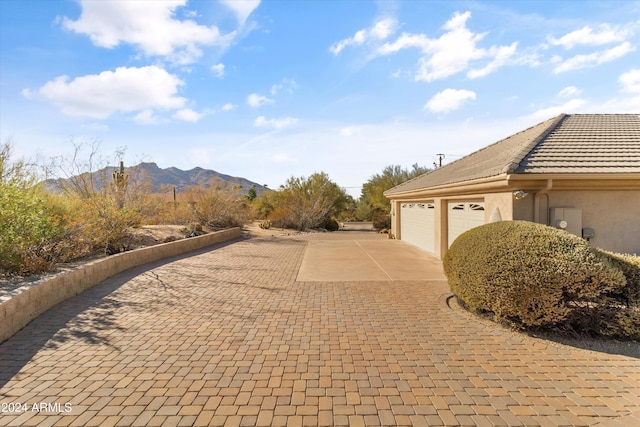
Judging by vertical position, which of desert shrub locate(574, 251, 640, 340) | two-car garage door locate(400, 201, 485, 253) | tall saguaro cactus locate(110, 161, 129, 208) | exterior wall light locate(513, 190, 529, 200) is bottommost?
desert shrub locate(574, 251, 640, 340)

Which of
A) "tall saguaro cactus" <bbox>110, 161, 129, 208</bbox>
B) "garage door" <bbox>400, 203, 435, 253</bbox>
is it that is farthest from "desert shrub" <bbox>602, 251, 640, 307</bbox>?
"tall saguaro cactus" <bbox>110, 161, 129, 208</bbox>

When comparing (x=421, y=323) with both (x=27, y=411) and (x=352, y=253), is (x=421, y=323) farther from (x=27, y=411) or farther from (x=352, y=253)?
(x=352, y=253)

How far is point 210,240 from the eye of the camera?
650 inches

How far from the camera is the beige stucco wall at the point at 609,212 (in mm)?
7383

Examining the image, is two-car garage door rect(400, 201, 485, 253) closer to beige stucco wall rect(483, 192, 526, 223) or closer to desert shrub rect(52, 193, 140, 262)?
beige stucco wall rect(483, 192, 526, 223)

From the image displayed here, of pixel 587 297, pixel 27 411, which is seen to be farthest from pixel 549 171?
pixel 27 411

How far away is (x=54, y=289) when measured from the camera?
634 centimetres

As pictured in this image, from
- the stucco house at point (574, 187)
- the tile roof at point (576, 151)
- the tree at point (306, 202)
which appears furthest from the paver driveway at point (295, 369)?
the tree at point (306, 202)

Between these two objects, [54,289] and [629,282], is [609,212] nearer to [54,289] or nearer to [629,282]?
[629,282]

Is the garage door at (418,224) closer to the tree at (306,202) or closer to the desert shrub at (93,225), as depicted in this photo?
the tree at (306,202)

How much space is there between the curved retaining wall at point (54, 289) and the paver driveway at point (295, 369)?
0.22 m

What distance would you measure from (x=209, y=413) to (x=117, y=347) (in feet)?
7.44

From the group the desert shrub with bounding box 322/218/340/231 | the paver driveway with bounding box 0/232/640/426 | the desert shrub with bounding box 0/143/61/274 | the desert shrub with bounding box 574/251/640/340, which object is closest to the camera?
the paver driveway with bounding box 0/232/640/426

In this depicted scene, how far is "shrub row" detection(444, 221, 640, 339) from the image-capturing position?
15.6 ft
